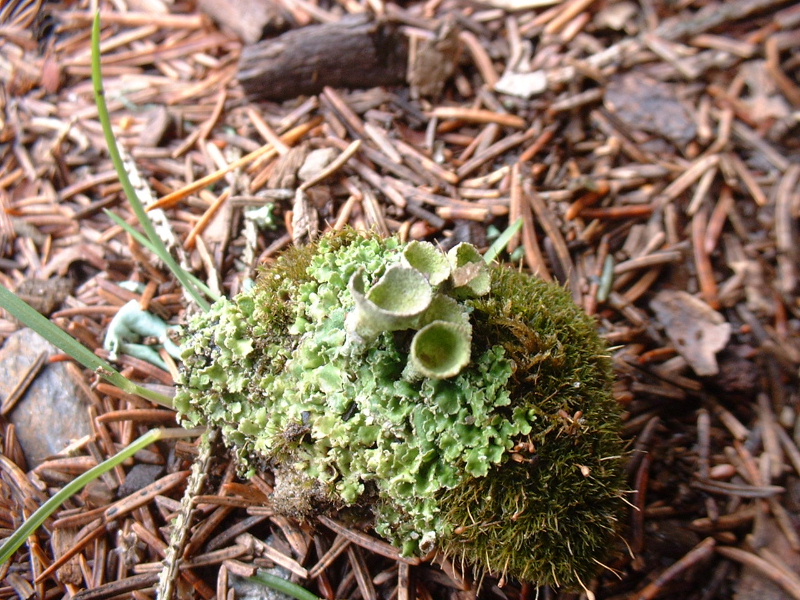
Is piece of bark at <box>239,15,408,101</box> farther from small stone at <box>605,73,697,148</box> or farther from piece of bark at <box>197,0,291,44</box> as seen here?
small stone at <box>605,73,697,148</box>

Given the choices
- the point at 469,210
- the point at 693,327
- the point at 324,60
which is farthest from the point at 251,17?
the point at 693,327

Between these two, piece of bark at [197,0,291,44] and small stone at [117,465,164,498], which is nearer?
small stone at [117,465,164,498]

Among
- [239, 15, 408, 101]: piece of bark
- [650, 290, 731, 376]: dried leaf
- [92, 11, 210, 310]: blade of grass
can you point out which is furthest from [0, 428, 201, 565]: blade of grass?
[650, 290, 731, 376]: dried leaf

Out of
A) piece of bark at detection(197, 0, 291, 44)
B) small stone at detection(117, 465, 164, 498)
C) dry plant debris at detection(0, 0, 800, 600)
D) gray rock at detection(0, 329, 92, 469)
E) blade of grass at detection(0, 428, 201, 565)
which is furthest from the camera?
piece of bark at detection(197, 0, 291, 44)

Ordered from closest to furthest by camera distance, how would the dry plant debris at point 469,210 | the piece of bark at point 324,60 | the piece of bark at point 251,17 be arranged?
the dry plant debris at point 469,210 < the piece of bark at point 324,60 < the piece of bark at point 251,17

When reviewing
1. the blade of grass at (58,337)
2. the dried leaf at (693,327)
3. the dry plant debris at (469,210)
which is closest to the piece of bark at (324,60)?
the dry plant debris at (469,210)

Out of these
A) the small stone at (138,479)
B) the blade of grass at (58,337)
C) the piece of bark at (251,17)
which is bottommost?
the small stone at (138,479)

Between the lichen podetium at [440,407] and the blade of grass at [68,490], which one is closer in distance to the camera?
the lichen podetium at [440,407]

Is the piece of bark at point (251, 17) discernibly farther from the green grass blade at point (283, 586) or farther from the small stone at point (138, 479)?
the green grass blade at point (283, 586)
